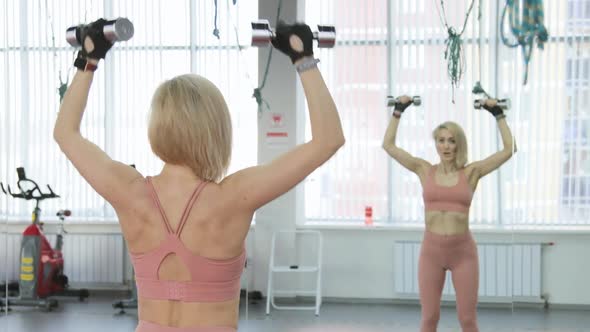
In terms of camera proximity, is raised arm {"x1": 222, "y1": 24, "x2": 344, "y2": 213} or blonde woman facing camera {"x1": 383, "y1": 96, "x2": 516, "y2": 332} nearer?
raised arm {"x1": 222, "y1": 24, "x2": 344, "y2": 213}

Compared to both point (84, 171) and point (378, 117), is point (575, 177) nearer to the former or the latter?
point (378, 117)

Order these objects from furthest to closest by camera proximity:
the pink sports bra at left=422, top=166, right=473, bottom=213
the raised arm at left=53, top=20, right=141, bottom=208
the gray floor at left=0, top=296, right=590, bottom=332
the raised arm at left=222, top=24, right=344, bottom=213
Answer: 1. the gray floor at left=0, top=296, right=590, bottom=332
2. the pink sports bra at left=422, top=166, right=473, bottom=213
3. the raised arm at left=53, top=20, right=141, bottom=208
4. the raised arm at left=222, top=24, right=344, bottom=213

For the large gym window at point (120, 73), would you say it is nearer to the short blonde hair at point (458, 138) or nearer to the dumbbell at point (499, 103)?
the short blonde hair at point (458, 138)

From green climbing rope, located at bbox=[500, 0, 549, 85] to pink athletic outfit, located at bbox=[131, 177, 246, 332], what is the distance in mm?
2271

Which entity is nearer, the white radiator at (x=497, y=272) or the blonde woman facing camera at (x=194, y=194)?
the blonde woman facing camera at (x=194, y=194)

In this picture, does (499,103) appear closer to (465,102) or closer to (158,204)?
(465,102)

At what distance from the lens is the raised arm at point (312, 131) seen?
103 cm

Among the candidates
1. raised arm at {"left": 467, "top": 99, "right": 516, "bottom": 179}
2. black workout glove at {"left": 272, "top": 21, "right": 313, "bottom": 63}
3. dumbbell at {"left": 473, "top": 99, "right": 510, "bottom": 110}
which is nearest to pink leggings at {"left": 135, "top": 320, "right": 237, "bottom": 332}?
black workout glove at {"left": 272, "top": 21, "right": 313, "bottom": 63}

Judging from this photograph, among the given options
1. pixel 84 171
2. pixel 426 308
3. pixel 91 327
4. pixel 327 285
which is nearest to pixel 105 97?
pixel 91 327

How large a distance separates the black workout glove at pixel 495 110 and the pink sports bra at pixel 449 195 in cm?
30

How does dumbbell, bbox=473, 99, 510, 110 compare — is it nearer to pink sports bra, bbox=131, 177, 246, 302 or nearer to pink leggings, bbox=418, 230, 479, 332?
pink leggings, bbox=418, 230, 479, 332

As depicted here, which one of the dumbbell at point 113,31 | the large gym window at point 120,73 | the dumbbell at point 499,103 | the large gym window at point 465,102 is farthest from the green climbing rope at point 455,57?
the dumbbell at point 113,31

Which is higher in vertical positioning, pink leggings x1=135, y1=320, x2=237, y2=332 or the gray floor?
pink leggings x1=135, y1=320, x2=237, y2=332

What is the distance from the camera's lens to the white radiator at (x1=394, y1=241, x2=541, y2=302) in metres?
3.01
